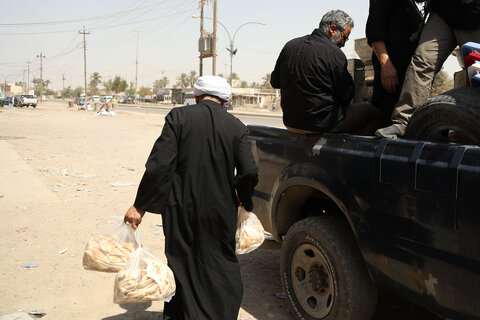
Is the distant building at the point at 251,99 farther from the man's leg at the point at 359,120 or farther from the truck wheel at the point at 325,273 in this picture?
the truck wheel at the point at 325,273

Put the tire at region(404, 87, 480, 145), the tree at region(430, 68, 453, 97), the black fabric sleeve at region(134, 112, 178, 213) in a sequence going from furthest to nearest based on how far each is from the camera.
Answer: the tree at region(430, 68, 453, 97)
the black fabric sleeve at region(134, 112, 178, 213)
the tire at region(404, 87, 480, 145)

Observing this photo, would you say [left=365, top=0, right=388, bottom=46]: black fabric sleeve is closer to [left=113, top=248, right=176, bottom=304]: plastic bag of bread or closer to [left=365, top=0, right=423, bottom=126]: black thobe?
[left=365, top=0, right=423, bottom=126]: black thobe

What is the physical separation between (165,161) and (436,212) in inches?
60.0

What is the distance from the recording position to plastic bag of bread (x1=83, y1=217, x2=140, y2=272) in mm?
2912

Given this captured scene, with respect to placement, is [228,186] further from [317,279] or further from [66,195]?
[66,195]

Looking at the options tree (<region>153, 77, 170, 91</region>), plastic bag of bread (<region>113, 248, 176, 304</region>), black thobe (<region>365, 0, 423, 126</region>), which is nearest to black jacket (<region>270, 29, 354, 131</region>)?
black thobe (<region>365, 0, 423, 126</region>)

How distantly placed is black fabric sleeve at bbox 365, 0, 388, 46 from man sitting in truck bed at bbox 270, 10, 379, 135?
26 cm

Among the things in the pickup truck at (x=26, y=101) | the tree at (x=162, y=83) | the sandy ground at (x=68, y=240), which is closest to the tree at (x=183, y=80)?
the tree at (x=162, y=83)

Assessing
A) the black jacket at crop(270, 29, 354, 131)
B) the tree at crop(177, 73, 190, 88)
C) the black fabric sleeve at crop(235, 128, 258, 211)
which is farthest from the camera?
the tree at crop(177, 73, 190, 88)

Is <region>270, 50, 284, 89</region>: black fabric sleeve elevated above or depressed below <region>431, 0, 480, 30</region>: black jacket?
below

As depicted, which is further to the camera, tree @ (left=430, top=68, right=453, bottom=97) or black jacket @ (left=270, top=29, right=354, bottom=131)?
tree @ (left=430, top=68, right=453, bottom=97)

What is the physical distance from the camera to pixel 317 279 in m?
3.16

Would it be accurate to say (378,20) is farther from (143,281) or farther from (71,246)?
(71,246)

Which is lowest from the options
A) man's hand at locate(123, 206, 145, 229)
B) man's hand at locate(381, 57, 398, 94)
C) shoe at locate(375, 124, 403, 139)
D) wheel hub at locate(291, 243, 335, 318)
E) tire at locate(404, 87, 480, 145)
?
wheel hub at locate(291, 243, 335, 318)
